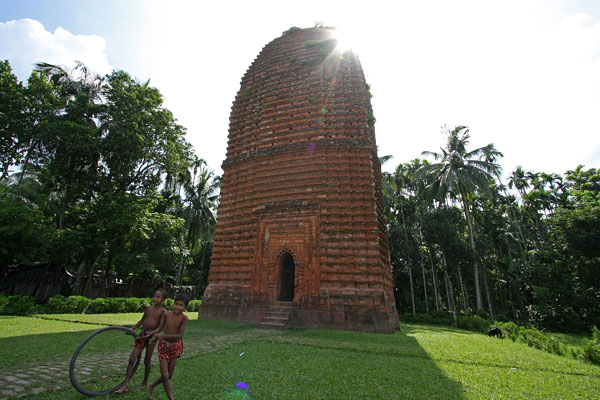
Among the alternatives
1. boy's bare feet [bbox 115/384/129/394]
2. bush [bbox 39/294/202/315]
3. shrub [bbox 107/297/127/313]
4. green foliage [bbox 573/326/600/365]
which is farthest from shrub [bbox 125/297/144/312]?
green foliage [bbox 573/326/600/365]

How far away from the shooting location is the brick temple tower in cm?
1091

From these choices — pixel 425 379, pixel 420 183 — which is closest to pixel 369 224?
pixel 425 379

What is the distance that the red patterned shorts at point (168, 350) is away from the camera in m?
3.60

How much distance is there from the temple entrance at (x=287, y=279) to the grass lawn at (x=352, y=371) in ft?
17.5

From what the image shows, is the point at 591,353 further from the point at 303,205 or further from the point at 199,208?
the point at 199,208

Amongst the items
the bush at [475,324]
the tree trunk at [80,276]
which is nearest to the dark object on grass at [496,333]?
the bush at [475,324]

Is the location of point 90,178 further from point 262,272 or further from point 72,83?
point 262,272

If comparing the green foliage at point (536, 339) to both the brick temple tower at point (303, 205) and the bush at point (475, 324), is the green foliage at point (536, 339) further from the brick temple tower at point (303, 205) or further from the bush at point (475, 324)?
the brick temple tower at point (303, 205)

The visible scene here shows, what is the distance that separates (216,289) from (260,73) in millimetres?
11523

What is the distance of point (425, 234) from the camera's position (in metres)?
24.1

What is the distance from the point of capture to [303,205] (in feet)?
40.7

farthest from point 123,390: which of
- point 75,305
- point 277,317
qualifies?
point 75,305

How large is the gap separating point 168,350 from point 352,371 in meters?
3.12

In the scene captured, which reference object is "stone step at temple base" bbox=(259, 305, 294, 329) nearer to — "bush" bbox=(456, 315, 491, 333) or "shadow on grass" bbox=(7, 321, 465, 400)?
"shadow on grass" bbox=(7, 321, 465, 400)
